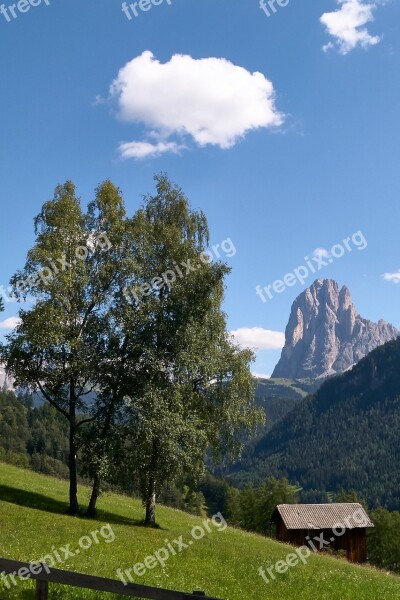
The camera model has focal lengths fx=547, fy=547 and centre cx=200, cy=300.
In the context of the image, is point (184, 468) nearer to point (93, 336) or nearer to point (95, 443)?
Answer: point (95, 443)

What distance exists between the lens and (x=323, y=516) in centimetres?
5919

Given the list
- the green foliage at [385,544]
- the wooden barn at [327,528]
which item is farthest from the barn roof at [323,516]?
the green foliage at [385,544]

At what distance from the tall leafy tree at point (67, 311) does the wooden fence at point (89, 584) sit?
67.5ft

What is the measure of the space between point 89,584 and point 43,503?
25408 mm

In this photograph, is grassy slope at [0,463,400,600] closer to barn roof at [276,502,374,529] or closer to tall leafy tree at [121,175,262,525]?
tall leafy tree at [121,175,262,525]

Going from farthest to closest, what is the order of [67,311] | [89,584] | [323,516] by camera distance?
[323,516] → [67,311] → [89,584]

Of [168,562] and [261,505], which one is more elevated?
[168,562]

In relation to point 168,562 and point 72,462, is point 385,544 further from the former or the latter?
point 168,562

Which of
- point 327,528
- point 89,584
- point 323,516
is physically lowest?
point 327,528

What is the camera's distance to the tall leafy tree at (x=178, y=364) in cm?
3041

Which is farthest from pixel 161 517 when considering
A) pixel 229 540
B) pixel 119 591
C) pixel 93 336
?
pixel 119 591

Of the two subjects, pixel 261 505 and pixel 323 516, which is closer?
pixel 323 516

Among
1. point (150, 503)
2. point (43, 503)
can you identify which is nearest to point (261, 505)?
point (150, 503)

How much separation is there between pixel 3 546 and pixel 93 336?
14612 mm
